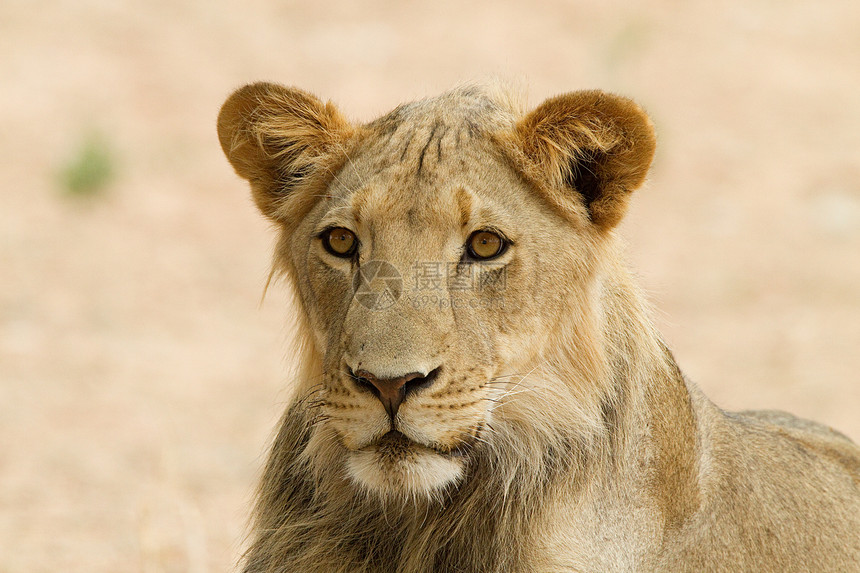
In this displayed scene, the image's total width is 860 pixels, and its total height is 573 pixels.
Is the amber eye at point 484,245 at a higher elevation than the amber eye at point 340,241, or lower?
higher

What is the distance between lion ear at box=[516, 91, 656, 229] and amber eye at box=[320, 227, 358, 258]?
57 cm

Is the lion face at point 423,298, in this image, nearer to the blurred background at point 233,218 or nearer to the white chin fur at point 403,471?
the white chin fur at point 403,471

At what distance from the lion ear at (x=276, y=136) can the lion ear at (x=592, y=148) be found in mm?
635

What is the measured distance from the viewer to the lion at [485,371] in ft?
9.89

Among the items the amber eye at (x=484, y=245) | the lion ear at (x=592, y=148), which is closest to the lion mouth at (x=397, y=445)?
the amber eye at (x=484, y=245)

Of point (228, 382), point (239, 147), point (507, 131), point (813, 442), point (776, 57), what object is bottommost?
point (228, 382)

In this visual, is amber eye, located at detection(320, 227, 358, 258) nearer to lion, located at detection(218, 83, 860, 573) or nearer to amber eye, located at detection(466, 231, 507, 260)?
lion, located at detection(218, 83, 860, 573)

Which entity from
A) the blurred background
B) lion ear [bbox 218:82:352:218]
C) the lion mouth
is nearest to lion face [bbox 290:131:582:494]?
the lion mouth

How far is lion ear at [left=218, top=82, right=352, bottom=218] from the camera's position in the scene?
356 cm

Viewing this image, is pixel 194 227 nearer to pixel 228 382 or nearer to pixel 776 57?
pixel 228 382

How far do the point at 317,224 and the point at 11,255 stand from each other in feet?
24.4

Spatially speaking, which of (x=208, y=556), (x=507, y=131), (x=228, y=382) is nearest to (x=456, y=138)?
(x=507, y=131)

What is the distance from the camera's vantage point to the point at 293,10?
14.2m

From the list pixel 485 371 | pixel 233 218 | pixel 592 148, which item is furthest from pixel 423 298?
pixel 233 218
